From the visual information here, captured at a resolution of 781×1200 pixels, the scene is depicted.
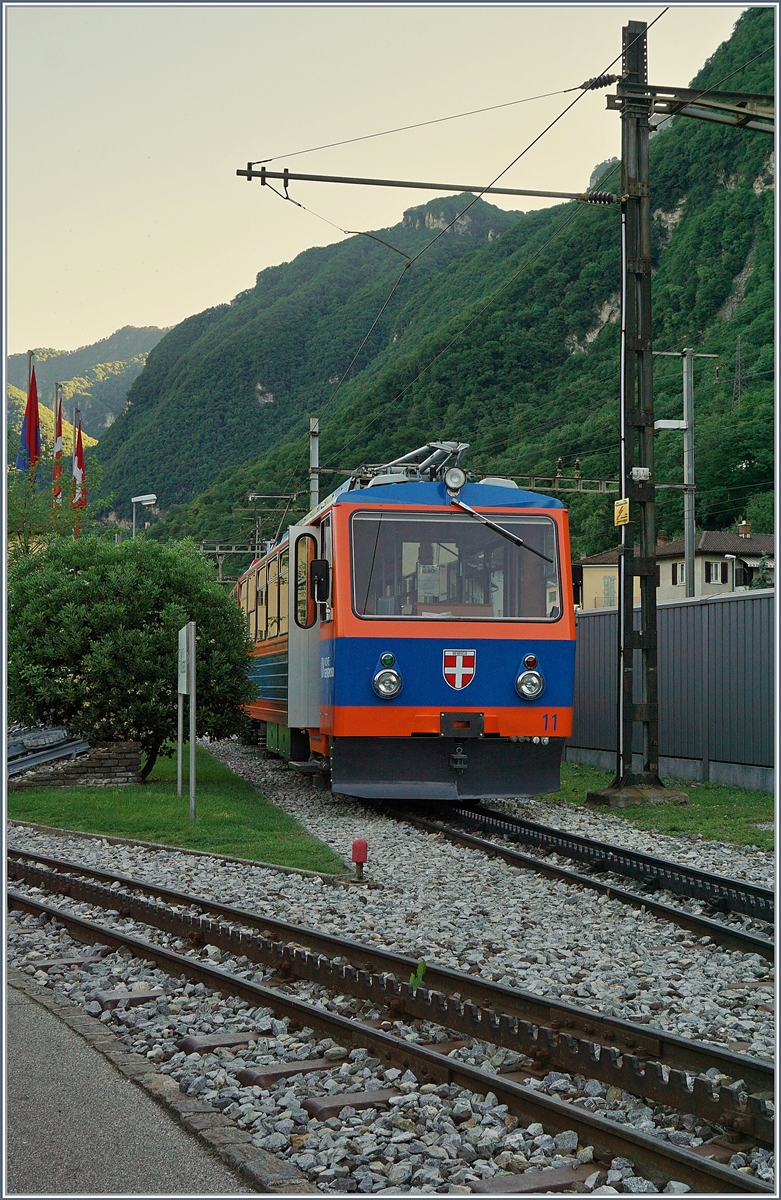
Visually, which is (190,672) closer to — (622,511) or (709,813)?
(622,511)

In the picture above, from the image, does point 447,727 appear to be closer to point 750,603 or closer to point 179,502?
point 750,603

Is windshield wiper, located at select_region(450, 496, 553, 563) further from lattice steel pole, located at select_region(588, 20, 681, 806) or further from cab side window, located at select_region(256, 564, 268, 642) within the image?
cab side window, located at select_region(256, 564, 268, 642)

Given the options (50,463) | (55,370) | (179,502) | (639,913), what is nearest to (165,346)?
(55,370)

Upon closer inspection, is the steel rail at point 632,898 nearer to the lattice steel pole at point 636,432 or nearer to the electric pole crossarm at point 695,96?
the lattice steel pole at point 636,432

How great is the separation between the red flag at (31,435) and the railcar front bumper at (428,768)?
1918 cm

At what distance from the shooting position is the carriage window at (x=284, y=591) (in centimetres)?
1664

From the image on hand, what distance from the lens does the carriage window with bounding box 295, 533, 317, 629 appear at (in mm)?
14539

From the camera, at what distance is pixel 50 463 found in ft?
111

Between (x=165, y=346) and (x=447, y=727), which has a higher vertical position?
(x=165, y=346)

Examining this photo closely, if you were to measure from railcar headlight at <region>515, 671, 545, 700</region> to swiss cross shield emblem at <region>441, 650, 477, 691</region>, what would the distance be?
21.4 inches

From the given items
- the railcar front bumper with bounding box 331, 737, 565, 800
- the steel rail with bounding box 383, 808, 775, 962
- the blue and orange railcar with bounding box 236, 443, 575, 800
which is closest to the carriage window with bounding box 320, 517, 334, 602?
the blue and orange railcar with bounding box 236, 443, 575, 800

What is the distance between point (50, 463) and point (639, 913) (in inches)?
1127

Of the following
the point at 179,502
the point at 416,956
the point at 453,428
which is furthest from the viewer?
the point at 179,502

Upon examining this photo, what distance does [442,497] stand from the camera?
44.4 ft
